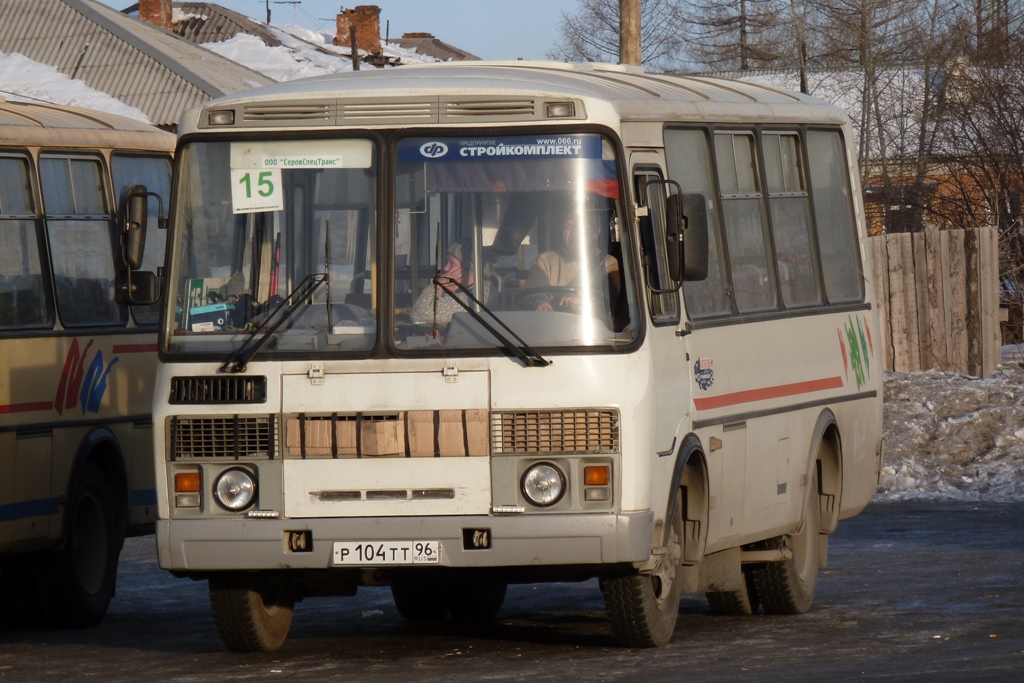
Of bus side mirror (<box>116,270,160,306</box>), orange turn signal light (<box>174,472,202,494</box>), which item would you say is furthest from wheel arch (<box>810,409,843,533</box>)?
bus side mirror (<box>116,270,160,306</box>)

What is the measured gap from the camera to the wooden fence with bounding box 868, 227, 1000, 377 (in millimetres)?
24812

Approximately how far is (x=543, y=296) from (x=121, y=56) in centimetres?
3795

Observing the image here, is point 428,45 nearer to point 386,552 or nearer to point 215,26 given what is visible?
point 215,26

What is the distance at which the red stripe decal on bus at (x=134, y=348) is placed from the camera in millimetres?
12422

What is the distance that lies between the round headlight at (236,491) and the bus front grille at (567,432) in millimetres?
1116

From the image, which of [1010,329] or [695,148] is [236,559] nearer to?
[695,148]

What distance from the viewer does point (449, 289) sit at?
29.0ft

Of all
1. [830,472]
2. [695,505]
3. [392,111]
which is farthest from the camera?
[830,472]

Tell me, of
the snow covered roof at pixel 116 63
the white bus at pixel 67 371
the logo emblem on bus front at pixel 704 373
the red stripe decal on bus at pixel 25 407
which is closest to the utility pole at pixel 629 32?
the white bus at pixel 67 371

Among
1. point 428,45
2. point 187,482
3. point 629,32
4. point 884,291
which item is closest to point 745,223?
point 187,482

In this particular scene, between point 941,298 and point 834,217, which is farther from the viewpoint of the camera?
point 941,298

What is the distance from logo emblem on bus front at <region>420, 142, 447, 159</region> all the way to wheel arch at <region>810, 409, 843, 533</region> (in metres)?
3.61

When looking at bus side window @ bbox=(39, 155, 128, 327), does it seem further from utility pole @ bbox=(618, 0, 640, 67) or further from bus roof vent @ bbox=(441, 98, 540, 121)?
utility pole @ bbox=(618, 0, 640, 67)

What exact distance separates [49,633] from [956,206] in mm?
24198
